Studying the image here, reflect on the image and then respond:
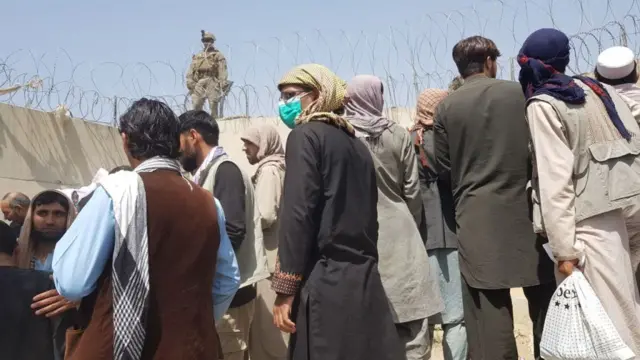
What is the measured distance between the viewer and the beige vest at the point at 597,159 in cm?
295

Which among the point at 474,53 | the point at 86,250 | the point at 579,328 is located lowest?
the point at 579,328

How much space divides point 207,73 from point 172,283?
9.55 meters

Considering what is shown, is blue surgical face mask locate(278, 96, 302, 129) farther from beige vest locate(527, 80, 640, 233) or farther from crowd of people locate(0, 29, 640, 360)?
beige vest locate(527, 80, 640, 233)

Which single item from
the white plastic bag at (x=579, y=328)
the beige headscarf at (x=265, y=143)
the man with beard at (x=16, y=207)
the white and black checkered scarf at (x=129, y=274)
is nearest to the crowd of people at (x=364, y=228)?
the white and black checkered scarf at (x=129, y=274)

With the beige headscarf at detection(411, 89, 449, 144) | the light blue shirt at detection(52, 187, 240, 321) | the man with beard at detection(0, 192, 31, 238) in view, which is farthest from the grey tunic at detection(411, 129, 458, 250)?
the man with beard at detection(0, 192, 31, 238)

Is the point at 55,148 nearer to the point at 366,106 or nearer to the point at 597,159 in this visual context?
the point at 366,106

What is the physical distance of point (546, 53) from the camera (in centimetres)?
318

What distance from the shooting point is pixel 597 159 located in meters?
2.98

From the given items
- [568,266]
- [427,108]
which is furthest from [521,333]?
[568,266]

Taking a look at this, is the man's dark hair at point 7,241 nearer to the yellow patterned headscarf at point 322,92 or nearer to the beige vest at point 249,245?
the beige vest at point 249,245

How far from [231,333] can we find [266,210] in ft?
2.59

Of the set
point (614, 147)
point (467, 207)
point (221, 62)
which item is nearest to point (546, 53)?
point (614, 147)

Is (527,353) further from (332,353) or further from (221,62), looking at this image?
(221,62)

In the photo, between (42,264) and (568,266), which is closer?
(568,266)
